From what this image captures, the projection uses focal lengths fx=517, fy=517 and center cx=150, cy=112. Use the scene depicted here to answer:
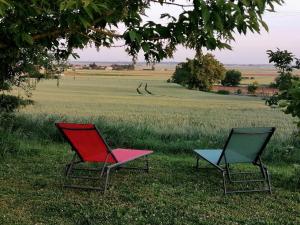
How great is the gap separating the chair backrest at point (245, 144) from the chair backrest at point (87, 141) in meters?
1.37

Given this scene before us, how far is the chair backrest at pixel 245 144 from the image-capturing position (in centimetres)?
603

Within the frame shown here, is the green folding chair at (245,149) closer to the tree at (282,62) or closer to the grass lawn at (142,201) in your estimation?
the grass lawn at (142,201)

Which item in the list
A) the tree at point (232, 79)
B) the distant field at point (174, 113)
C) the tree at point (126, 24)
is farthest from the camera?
the tree at point (232, 79)

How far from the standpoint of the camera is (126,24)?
3.95 meters

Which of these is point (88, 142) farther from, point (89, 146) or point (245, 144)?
point (245, 144)

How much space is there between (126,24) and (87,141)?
2491 millimetres

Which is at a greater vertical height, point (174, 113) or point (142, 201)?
point (142, 201)

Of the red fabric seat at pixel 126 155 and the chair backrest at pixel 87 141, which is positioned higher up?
the chair backrest at pixel 87 141

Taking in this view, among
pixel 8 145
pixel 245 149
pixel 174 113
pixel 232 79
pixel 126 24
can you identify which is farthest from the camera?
pixel 232 79

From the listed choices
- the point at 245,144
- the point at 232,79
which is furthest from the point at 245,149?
the point at 232,79

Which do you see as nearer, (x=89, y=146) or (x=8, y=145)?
(x=89, y=146)

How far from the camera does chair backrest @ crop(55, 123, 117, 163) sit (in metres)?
5.96

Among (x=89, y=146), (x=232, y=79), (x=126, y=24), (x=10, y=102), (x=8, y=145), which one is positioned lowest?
(x=232, y=79)

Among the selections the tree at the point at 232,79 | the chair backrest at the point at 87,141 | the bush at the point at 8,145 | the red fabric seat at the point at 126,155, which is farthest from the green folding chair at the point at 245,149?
the tree at the point at 232,79
